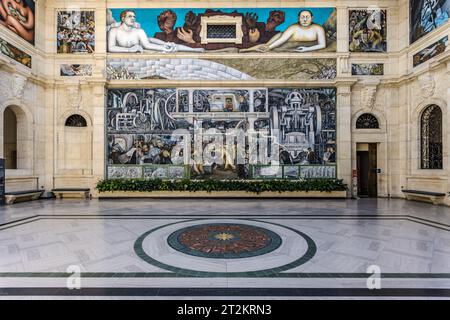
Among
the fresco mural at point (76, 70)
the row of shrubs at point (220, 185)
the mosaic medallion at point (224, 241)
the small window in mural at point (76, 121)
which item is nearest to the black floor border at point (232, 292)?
the mosaic medallion at point (224, 241)

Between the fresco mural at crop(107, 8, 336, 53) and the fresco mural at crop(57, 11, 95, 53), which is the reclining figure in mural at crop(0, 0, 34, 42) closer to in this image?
the fresco mural at crop(57, 11, 95, 53)

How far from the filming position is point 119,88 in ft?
36.0

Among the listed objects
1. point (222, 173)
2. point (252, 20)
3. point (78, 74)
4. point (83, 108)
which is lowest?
point (222, 173)

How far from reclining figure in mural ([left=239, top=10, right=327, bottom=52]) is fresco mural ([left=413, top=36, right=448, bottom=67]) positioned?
405 centimetres

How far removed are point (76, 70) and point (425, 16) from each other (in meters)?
16.5

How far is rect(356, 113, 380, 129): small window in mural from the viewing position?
1094 cm

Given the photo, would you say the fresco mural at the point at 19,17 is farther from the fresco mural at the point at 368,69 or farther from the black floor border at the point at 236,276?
the fresco mural at the point at 368,69

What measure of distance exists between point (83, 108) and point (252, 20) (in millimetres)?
9712

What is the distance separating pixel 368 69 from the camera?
1088cm

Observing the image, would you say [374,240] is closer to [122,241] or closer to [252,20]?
[122,241]

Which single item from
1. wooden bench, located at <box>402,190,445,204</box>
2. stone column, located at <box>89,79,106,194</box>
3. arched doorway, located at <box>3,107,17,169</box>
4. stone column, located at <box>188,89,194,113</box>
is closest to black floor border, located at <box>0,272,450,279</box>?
wooden bench, located at <box>402,190,445,204</box>

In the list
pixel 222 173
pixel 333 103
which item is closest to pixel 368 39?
pixel 333 103

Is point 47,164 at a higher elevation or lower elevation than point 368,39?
lower

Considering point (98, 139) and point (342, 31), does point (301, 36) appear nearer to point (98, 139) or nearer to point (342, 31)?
point (342, 31)
